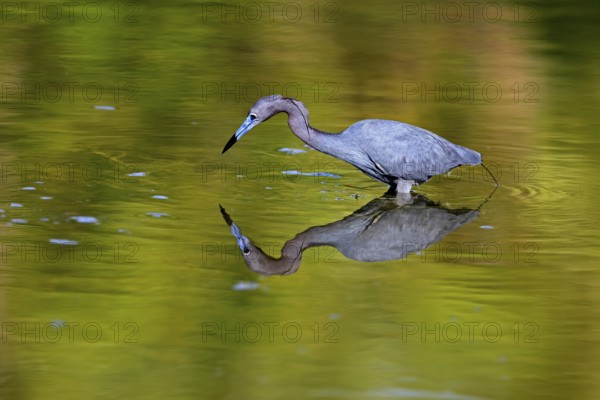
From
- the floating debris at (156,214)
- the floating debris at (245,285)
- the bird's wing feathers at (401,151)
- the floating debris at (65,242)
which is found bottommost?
the floating debris at (245,285)

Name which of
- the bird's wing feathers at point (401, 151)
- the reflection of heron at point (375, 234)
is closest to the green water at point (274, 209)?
the reflection of heron at point (375, 234)

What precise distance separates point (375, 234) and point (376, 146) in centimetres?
139

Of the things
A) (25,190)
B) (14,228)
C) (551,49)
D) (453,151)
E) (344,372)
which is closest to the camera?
(344,372)

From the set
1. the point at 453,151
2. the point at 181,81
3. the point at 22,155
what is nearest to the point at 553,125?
the point at 453,151

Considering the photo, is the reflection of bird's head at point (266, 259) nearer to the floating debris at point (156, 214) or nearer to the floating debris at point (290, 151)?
the floating debris at point (156, 214)

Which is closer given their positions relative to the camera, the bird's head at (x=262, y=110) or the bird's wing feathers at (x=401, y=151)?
the bird's head at (x=262, y=110)

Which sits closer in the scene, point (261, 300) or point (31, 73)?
point (261, 300)

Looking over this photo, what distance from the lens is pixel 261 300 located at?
8.55 meters

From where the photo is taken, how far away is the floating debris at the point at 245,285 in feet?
28.8

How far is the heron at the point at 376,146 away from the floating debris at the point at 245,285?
8.74 feet

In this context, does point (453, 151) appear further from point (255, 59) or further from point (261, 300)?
point (255, 59)

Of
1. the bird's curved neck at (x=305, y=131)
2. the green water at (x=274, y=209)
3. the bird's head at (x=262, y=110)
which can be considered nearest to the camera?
the green water at (x=274, y=209)

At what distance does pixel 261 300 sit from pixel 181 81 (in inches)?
289

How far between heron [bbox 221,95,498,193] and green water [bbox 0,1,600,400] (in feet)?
1.03
